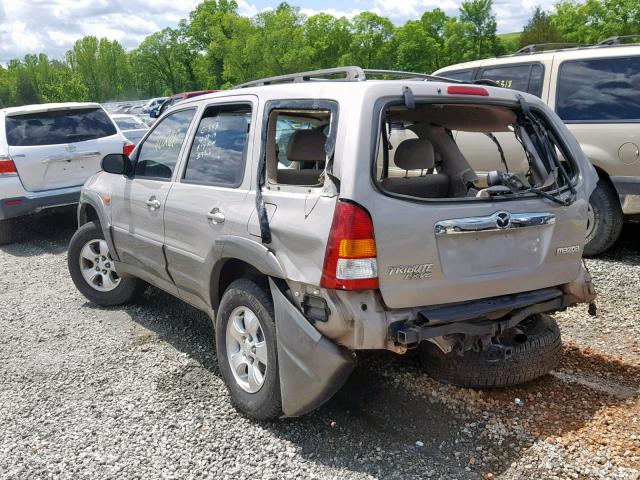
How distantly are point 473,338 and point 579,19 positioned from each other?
55207mm

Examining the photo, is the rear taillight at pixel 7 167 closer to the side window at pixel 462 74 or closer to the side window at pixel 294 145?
the side window at pixel 294 145

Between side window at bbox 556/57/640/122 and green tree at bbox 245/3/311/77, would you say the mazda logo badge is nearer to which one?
side window at bbox 556/57/640/122

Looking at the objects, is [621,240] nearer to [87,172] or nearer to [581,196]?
[581,196]

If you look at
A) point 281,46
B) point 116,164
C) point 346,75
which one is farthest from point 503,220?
point 281,46

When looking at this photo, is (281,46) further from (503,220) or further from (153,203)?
(503,220)

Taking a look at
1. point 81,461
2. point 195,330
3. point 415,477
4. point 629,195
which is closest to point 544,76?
point 629,195

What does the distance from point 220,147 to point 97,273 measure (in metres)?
2.46

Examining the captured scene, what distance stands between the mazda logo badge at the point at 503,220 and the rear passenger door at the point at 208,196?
1.34m

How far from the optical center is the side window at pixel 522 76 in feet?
22.6

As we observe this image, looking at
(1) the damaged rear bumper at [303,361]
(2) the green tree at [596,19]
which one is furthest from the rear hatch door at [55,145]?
(2) the green tree at [596,19]

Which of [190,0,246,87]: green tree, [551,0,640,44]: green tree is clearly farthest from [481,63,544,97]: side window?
[190,0,246,87]: green tree

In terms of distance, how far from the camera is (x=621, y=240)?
7.14 m

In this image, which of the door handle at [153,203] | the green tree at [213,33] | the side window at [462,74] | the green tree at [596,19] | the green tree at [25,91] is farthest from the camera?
the green tree at [25,91]

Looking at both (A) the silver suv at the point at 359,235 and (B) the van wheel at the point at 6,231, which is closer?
(A) the silver suv at the point at 359,235
